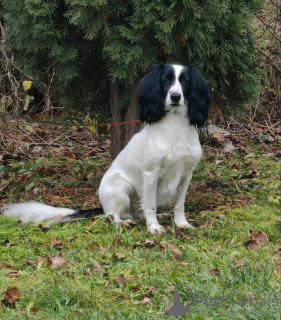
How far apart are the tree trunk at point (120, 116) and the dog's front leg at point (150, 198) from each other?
1223mm

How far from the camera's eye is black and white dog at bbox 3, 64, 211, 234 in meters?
4.18

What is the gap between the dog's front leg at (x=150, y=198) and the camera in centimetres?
428

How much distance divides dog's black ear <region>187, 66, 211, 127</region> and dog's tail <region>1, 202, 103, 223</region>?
129 cm

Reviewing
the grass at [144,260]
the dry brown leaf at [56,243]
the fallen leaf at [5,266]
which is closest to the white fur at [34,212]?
the grass at [144,260]

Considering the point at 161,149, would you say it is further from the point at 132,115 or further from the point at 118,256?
the point at 132,115

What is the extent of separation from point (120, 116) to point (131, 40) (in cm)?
113

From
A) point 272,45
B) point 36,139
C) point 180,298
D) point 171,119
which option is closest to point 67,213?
point 171,119

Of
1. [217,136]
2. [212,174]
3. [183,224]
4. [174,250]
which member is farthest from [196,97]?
[217,136]

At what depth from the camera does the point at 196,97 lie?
13.9 ft

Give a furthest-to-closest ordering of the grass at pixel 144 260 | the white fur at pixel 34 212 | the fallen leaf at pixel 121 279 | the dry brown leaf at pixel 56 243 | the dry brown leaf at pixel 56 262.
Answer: the white fur at pixel 34 212, the dry brown leaf at pixel 56 243, the dry brown leaf at pixel 56 262, the fallen leaf at pixel 121 279, the grass at pixel 144 260

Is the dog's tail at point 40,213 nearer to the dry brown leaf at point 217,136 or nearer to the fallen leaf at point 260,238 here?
the fallen leaf at point 260,238

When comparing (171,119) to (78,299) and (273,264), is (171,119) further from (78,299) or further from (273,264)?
(78,299)

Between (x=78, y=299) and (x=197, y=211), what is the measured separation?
251 centimetres

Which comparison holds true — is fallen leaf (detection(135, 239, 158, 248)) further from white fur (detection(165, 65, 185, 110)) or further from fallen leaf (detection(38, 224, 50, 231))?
white fur (detection(165, 65, 185, 110))
